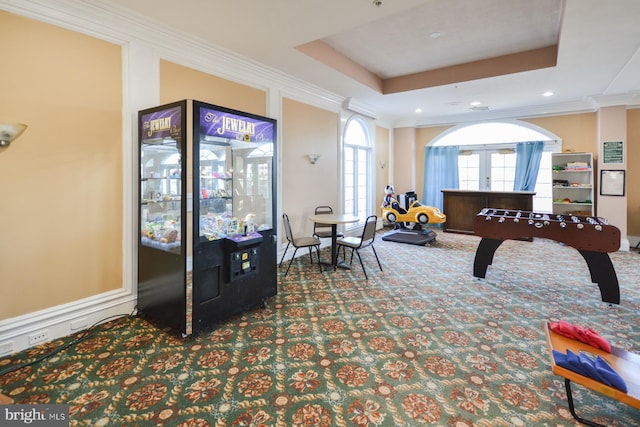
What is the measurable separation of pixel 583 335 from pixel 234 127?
10.5 ft

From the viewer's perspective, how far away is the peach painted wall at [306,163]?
499 centimetres

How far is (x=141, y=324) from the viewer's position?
2875 millimetres

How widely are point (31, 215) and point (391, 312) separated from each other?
3313 mm

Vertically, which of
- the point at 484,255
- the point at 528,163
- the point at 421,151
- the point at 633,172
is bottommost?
the point at 484,255

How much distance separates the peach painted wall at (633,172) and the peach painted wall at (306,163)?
574cm

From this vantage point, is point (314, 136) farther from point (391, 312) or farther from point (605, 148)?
point (605, 148)

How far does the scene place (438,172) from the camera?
820 cm

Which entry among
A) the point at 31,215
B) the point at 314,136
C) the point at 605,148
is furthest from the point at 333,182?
Answer: the point at 605,148

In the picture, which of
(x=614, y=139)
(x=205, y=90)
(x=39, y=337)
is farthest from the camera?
(x=614, y=139)

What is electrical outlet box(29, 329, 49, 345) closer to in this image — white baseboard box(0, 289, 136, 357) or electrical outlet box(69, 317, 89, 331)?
white baseboard box(0, 289, 136, 357)

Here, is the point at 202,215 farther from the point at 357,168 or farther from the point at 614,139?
the point at 614,139

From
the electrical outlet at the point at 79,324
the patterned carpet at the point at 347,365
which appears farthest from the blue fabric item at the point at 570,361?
the electrical outlet at the point at 79,324

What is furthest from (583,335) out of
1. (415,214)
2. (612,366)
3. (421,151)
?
(421,151)

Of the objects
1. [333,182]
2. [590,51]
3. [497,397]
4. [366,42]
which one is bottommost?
[497,397]
